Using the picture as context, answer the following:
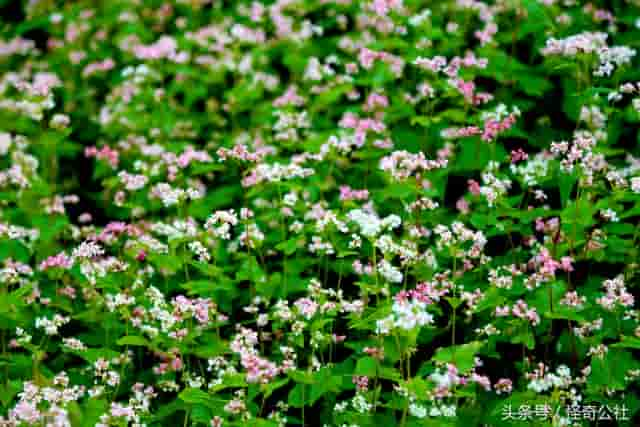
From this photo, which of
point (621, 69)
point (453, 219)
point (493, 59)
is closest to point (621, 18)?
point (493, 59)

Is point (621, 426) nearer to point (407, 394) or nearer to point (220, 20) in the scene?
point (407, 394)

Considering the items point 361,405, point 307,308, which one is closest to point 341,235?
point 307,308

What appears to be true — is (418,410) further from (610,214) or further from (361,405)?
(610,214)

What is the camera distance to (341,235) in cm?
482

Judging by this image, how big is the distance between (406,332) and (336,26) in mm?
4703

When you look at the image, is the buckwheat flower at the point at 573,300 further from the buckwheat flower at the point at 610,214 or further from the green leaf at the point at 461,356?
the green leaf at the point at 461,356

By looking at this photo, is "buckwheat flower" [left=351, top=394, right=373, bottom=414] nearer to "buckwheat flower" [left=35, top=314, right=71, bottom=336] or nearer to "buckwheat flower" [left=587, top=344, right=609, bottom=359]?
"buckwheat flower" [left=587, top=344, right=609, bottom=359]

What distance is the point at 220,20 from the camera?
7988 mm

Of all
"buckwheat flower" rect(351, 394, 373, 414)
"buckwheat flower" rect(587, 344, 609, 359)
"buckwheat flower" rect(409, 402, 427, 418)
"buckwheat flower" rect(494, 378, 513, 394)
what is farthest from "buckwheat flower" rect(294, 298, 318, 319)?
"buckwheat flower" rect(587, 344, 609, 359)

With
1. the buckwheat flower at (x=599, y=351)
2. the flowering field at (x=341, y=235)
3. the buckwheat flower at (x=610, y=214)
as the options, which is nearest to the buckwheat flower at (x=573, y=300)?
the flowering field at (x=341, y=235)

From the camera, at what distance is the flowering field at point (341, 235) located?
3736 mm

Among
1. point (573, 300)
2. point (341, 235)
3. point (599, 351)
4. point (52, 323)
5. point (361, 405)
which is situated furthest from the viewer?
point (341, 235)

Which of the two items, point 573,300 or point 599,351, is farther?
point 573,300

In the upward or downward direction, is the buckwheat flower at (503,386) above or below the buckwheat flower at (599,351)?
below
